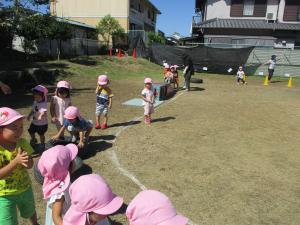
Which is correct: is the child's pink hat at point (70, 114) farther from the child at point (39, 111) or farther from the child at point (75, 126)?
the child at point (39, 111)

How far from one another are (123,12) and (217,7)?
10903mm

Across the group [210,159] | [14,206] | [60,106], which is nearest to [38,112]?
[60,106]

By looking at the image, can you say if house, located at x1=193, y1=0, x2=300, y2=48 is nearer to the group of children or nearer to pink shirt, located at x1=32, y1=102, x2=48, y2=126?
pink shirt, located at x1=32, y1=102, x2=48, y2=126

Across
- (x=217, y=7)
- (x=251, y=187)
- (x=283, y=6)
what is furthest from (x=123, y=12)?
(x=251, y=187)

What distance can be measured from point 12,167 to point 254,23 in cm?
3395

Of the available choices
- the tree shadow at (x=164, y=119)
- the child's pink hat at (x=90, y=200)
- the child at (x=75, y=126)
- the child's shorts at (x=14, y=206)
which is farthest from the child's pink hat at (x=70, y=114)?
the child's pink hat at (x=90, y=200)

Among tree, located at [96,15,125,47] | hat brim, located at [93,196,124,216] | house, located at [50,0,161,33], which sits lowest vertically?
hat brim, located at [93,196,124,216]

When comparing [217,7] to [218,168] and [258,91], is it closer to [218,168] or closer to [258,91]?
[258,91]

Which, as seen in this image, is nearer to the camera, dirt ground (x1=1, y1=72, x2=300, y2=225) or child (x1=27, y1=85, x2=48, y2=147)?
dirt ground (x1=1, y1=72, x2=300, y2=225)

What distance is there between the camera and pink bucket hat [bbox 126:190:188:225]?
2.09 m

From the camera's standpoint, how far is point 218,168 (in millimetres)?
6312

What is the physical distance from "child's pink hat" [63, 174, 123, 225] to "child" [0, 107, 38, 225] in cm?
94

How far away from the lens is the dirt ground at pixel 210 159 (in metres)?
4.90

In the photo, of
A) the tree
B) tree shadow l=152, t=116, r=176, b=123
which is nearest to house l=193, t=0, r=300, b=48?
the tree
